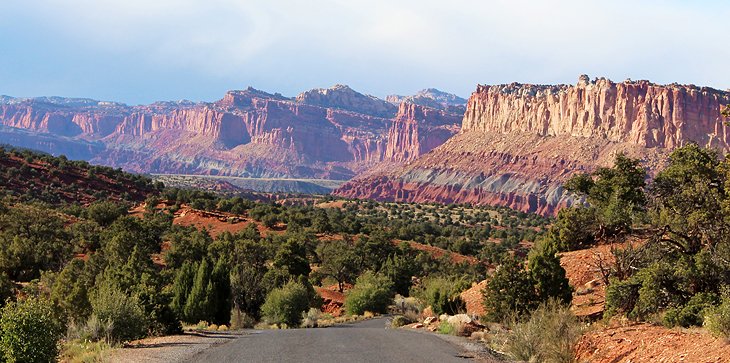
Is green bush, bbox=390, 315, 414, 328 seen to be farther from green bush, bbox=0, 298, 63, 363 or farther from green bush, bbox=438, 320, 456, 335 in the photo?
green bush, bbox=0, 298, 63, 363

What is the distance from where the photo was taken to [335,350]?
744 inches

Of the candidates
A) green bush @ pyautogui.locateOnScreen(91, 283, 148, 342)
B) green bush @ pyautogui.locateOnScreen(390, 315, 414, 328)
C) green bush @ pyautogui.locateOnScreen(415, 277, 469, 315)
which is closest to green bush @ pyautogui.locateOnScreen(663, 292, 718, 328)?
green bush @ pyautogui.locateOnScreen(415, 277, 469, 315)

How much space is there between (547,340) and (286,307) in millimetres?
28950

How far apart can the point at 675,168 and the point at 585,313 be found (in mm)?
10744

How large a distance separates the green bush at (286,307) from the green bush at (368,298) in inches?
339

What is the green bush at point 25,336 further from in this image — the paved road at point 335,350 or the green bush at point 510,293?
the green bush at point 510,293

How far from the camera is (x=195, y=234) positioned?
77250mm

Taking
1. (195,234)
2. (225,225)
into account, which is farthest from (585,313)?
(225,225)

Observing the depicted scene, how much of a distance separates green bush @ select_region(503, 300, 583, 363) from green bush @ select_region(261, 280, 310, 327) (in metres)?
26.9

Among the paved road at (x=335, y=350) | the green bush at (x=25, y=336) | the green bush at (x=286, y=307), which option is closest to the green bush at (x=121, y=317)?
the paved road at (x=335, y=350)

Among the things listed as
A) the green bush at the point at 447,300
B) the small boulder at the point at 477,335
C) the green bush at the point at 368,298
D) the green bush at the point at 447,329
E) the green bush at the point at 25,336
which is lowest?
the green bush at the point at 368,298

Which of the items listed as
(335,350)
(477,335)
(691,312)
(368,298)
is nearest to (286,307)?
(368,298)

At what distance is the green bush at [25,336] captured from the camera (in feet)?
50.9

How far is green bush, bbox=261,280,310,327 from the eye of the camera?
44.8 metres
